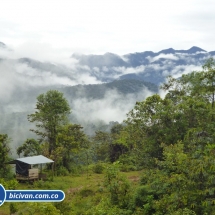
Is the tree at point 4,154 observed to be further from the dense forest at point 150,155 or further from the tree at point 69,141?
the tree at point 69,141

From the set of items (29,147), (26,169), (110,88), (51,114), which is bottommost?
(26,169)

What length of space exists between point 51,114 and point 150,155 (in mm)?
15013

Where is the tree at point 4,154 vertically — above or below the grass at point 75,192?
above

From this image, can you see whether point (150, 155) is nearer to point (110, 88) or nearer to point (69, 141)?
point (69, 141)

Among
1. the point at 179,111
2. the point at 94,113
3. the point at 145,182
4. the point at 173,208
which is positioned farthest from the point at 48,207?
the point at 94,113

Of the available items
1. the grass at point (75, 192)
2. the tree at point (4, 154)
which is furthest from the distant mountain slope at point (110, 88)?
the tree at point (4, 154)

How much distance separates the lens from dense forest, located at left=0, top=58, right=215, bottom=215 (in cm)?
1003

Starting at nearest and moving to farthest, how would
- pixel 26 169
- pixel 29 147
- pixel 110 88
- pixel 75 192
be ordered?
pixel 75 192
pixel 26 169
pixel 29 147
pixel 110 88

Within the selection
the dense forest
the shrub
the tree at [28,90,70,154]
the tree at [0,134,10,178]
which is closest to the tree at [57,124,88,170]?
the dense forest

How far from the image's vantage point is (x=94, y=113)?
18312cm

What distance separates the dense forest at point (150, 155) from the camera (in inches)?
395

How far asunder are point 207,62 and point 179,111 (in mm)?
4608

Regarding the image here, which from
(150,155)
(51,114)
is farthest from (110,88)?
(150,155)

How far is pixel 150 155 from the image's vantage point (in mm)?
17891
